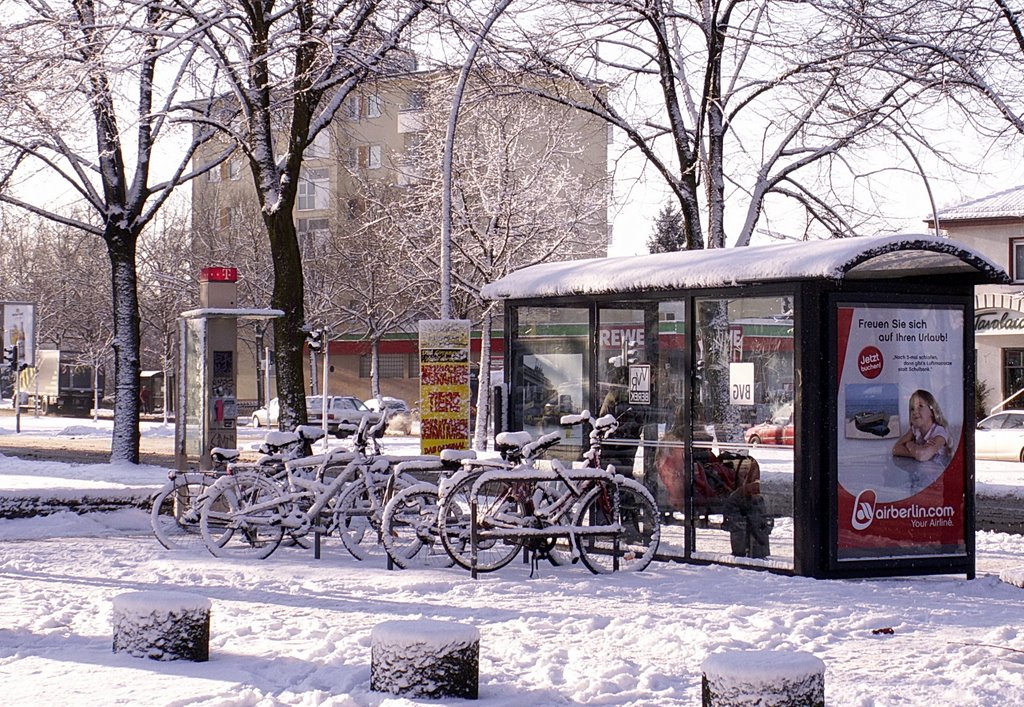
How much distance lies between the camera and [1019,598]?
10500 mm

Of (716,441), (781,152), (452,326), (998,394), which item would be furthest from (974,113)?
(998,394)

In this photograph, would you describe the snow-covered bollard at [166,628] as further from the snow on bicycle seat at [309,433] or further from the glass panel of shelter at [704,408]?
the snow on bicycle seat at [309,433]

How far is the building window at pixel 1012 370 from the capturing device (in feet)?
145

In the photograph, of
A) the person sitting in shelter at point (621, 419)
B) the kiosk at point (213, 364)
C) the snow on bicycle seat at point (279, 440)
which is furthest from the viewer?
the kiosk at point (213, 364)

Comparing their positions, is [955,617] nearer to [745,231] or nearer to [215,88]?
[745,231]

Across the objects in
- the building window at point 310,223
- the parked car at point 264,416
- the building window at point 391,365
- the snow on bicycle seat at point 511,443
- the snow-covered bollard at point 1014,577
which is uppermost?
the building window at point 310,223

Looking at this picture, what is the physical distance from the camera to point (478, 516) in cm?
1145

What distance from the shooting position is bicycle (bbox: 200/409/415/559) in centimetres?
1245

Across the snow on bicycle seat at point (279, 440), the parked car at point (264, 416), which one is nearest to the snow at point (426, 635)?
the snow on bicycle seat at point (279, 440)

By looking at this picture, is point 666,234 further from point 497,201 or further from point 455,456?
point 455,456

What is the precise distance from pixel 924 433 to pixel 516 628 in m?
4.41

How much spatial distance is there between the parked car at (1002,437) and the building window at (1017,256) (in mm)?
10485

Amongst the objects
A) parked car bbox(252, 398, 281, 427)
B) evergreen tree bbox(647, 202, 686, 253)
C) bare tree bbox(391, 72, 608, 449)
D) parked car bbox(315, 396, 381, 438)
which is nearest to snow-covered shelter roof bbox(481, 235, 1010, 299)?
bare tree bbox(391, 72, 608, 449)

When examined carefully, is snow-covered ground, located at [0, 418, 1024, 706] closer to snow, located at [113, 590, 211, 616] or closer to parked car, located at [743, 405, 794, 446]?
snow, located at [113, 590, 211, 616]
